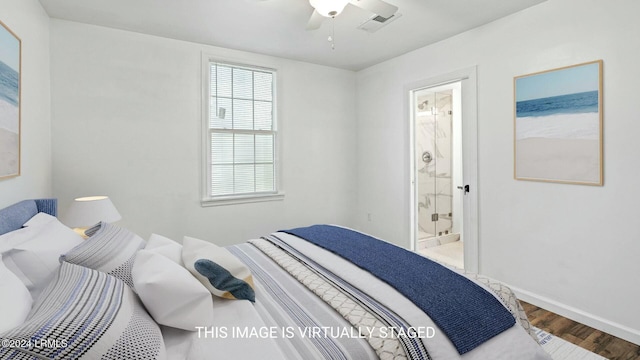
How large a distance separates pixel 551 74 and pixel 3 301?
3.42 meters

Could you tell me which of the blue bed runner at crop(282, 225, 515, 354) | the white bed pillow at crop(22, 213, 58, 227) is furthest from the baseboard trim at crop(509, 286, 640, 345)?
the white bed pillow at crop(22, 213, 58, 227)

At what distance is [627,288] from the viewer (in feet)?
7.14

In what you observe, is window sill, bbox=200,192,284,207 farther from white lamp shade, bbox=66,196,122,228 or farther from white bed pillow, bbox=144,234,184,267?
white bed pillow, bbox=144,234,184,267

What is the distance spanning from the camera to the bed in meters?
0.89

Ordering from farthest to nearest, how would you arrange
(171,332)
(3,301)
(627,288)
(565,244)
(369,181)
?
1. (369,181)
2. (565,244)
3. (627,288)
4. (171,332)
5. (3,301)

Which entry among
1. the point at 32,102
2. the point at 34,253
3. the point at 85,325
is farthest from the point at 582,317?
the point at 32,102

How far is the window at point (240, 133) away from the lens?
3.56 meters

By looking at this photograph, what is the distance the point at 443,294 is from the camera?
1.40 meters

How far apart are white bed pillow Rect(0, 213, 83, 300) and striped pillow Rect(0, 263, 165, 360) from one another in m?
0.26

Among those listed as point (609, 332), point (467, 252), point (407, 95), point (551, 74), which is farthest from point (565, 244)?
point (407, 95)

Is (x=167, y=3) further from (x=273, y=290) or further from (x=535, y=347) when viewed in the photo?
(x=535, y=347)

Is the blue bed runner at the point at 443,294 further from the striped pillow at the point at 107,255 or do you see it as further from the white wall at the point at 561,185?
the white wall at the point at 561,185

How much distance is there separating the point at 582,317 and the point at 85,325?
3123 millimetres

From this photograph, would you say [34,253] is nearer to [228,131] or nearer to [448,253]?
[228,131]
